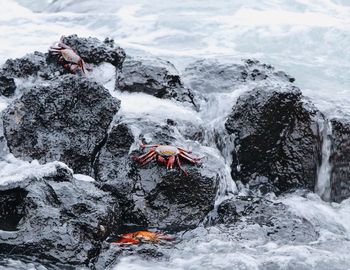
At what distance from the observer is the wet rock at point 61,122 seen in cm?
607

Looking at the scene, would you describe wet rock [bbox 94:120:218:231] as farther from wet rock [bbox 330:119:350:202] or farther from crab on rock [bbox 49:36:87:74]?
wet rock [bbox 330:119:350:202]

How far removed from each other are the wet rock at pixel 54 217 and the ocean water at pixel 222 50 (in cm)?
18

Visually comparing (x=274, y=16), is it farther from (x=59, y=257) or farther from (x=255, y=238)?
(x=59, y=257)

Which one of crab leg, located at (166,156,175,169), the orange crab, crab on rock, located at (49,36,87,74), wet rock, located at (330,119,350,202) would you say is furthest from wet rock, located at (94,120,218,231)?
wet rock, located at (330,119,350,202)

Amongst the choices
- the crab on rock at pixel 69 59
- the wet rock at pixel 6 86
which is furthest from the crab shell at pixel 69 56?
the wet rock at pixel 6 86

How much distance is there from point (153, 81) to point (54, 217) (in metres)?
3.06

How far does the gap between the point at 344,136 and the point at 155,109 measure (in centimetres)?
260

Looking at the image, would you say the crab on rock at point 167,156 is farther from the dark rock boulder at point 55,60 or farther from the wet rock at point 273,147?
the dark rock boulder at point 55,60

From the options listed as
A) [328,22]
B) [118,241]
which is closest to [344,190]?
[118,241]

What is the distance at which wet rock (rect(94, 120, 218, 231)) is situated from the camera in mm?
5594

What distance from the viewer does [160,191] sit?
5711 millimetres

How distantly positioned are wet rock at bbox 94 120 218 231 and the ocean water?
29 cm

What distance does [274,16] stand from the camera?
1631 centimetres

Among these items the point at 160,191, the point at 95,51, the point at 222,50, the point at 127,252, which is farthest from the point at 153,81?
the point at 222,50
